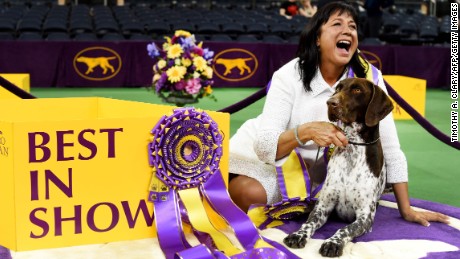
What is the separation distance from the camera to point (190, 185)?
2.94 metres

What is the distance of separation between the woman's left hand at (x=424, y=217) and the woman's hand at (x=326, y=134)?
71 centimetres

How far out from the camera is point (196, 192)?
116 inches

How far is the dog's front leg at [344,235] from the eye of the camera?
268cm

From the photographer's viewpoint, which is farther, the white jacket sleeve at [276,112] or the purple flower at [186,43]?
the purple flower at [186,43]

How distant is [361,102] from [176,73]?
347 cm

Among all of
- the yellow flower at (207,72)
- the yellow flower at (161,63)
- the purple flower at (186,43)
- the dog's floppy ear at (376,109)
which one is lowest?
the yellow flower at (207,72)

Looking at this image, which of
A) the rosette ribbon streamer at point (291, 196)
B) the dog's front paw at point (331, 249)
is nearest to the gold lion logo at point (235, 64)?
the rosette ribbon streamer at point (291, 196)

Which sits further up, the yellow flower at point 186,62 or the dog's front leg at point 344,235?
the yellow flower at point 186,62

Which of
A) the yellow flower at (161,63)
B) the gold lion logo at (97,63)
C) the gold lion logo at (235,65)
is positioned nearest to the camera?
the yellow flower at (161,63)

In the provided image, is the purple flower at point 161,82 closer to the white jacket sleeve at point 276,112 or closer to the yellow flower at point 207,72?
the yellow flower at point 207,72

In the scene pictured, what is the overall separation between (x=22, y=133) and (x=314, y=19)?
1.54 metres

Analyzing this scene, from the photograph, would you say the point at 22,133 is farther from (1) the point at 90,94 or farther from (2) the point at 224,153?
(1) the point at 90,94

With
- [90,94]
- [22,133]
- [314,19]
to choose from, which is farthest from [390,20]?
[22,133]

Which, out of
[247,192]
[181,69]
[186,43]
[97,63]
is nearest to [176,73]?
[181,69]
